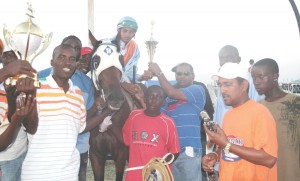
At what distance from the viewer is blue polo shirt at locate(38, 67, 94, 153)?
3.74 m

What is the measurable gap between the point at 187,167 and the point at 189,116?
0.64m

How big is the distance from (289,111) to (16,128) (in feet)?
9.54

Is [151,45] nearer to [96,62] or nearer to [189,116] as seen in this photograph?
[189,116]

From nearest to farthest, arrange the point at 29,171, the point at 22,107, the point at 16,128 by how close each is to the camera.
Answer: the point at 22,107 → the point at 16,128 → the point at 29,171

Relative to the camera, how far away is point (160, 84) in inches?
162

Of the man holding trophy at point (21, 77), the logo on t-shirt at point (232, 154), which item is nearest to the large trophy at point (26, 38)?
the man holding trophy at point (21, 77)

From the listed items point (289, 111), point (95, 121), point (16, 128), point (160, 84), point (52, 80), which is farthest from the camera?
point (160, 84)

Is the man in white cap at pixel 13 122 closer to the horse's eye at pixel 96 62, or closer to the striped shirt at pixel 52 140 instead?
the striped shirt at pixel 52 140

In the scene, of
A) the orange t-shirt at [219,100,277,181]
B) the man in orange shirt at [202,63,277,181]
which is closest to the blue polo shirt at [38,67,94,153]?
the man in orange shirt at [202,63,277,181]

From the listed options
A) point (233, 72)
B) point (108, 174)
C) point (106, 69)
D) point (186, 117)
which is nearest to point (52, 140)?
point (106, 69)

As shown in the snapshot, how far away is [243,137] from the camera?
280cm

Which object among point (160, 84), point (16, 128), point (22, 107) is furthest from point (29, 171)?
point (160, 84)

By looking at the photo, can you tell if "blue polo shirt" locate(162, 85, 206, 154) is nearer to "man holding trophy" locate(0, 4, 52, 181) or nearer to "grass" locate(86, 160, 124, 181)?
"man holding trophy" locate(0, 4, 52, 181)

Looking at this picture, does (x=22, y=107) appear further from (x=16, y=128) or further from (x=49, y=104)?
(x=49, y=104)
